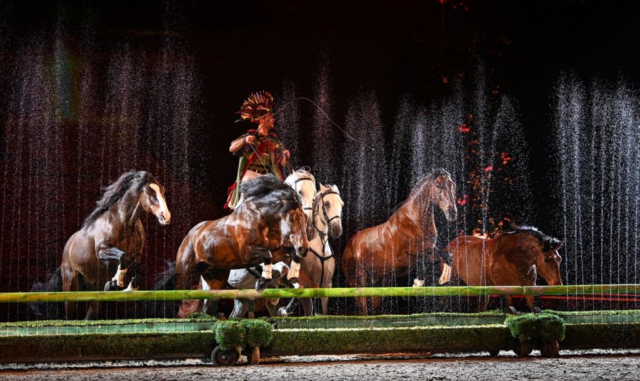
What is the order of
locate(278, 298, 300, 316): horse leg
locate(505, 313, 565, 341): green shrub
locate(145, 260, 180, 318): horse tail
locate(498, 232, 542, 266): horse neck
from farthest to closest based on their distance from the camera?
locate(498, 232, 542, 266): horse neck
locate(278, 298, 300, 316): horse leg
locate(145, 260, 180, 318): horse tail
locate(505, 313, 565, 341): green shrub

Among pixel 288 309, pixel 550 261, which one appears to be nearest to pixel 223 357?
pixel 288 309

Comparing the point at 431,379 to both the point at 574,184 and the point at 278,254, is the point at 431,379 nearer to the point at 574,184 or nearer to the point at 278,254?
the point at 278,254

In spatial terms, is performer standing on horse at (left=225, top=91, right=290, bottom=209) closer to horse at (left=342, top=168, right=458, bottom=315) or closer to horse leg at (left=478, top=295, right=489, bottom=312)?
horse at (left=342, top=168, right=458, bottom=315)

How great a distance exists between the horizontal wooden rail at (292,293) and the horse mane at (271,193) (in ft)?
2.93

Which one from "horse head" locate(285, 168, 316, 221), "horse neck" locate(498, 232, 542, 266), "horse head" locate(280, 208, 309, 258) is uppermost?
"horse head" locate(285, 168, 316, 221)

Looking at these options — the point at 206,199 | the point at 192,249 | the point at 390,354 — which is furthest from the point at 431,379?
the point at 206,199

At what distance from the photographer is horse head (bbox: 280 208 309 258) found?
8445 mm

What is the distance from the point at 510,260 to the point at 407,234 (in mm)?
1604

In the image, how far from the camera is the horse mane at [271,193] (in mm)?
8508

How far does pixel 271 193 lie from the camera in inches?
340

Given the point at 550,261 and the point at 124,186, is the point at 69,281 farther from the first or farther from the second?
the point at 550,261

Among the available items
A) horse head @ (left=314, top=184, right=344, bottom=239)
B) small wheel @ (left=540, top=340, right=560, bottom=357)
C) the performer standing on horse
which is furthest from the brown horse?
the performer standing on horse

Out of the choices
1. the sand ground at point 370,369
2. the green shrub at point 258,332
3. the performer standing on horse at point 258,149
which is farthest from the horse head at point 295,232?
the performer standing on horse at point 258,149

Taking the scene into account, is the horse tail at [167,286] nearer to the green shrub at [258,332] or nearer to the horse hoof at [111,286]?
the horse hoof at [111,286]
